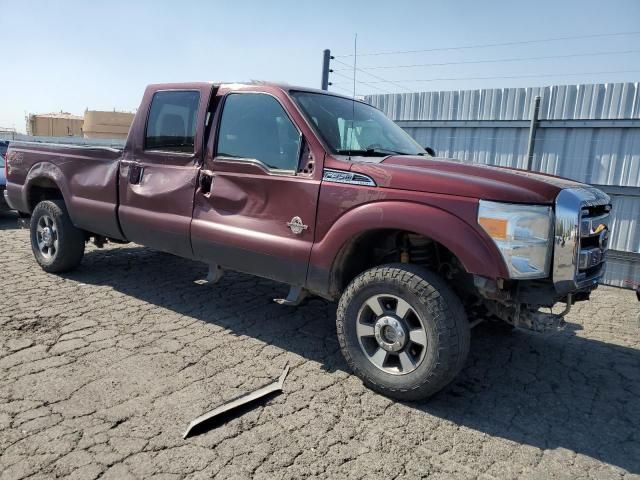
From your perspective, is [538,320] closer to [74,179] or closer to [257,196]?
[257,196]

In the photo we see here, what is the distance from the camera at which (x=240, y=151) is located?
3893 millimetres

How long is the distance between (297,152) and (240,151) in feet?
1.88

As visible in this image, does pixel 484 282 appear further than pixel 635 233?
No

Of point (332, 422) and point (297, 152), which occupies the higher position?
point (297, 152)

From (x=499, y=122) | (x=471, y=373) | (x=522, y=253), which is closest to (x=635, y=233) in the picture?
(x=499, y=122)

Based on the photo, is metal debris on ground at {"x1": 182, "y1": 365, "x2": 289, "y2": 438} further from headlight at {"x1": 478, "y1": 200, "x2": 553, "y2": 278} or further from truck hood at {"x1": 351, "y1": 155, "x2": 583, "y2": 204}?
headlight at {"x1": 478, "y1": 200, "x2": 553, "y2": 278}

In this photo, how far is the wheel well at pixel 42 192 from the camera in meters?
5.59

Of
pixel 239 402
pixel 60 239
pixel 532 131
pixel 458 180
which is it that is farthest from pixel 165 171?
pixel 532 131

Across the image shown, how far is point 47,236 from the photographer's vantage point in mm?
5516

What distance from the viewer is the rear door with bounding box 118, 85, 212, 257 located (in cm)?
417

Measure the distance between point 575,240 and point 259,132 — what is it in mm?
2418

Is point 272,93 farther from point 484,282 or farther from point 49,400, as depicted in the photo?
point 49,400

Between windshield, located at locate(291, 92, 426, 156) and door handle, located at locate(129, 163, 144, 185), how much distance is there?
1737 millimetres

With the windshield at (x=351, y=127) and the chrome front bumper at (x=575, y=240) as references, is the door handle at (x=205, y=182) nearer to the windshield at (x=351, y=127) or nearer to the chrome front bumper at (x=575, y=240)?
the windshield at (x=351, y=127)
